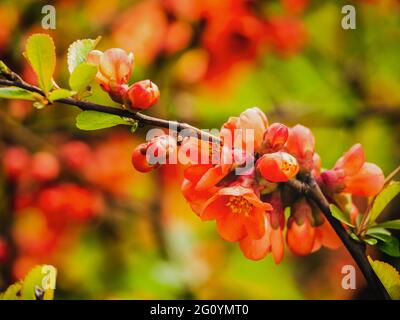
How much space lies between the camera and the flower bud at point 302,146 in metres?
0.73

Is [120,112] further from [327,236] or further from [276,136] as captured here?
[327,236]

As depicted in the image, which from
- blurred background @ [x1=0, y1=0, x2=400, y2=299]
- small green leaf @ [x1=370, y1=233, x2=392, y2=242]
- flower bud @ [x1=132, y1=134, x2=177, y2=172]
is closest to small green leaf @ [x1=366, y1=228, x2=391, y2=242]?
small green leaf @ [x1=370, y1=233, x2=392, y2=242]

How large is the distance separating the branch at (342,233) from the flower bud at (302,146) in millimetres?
16

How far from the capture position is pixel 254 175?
733mm

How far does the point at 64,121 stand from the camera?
5.45ft

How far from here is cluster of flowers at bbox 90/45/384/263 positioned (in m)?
0.69

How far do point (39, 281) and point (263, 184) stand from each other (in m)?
0.29

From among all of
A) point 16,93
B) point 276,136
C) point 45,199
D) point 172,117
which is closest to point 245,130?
point 276,136

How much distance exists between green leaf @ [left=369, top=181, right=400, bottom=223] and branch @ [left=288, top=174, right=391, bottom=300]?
0.12ft

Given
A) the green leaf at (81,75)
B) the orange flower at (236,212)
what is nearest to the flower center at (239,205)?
the orange flower at (236,212)

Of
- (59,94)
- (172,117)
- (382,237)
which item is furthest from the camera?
(172,117)

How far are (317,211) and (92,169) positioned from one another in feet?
3.32
